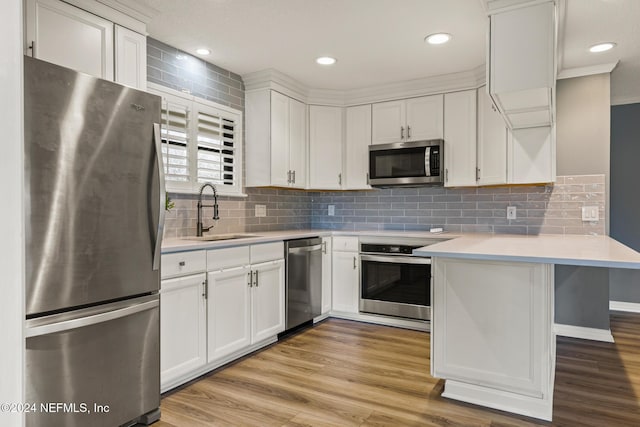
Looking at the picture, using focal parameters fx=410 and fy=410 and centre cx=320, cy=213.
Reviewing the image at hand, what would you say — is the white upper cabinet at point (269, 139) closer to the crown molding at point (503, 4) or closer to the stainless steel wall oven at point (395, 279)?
the stainless steel wall oven at point (395, 279)

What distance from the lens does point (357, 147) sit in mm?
4367

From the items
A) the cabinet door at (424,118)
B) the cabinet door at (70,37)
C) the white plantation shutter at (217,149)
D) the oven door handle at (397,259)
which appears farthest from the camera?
the cabinet door at (424,118)

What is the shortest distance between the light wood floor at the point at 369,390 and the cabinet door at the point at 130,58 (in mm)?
1908

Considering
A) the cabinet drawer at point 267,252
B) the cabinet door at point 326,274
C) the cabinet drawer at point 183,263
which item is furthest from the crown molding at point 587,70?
the cabinet drawer at point 183,263

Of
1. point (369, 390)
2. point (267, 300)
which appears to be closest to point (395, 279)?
point (267, 300)

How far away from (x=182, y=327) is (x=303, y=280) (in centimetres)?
141

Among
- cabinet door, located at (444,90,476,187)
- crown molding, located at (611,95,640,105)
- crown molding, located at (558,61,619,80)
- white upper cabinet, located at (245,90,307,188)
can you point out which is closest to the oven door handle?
cabinet door, located at (444,90,476,187)

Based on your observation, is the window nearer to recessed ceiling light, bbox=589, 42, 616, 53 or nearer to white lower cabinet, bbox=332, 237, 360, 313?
white lower cabinet, bbox=332, 237, 360, 313

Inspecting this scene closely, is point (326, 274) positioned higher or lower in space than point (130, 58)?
lower

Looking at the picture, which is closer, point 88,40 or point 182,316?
point 88,40

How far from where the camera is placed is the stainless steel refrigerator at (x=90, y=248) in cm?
164

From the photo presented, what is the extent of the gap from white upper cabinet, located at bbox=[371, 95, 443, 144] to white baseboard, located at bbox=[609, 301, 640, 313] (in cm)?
288

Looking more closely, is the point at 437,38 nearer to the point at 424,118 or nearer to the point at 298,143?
the point at 424,118

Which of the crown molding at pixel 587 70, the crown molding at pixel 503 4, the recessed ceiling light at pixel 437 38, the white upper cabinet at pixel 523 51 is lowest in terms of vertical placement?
the white upper cabinet at pixel 523 51
